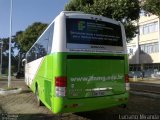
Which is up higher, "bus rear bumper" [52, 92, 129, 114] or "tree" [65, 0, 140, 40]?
"tree" [65, 0, 140, 40]

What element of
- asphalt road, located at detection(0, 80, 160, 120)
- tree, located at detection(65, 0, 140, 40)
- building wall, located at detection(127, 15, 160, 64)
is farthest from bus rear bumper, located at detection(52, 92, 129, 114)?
building wall, located at detection(127, 15, 160, 64)

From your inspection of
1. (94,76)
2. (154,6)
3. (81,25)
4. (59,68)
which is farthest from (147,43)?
(59,68)

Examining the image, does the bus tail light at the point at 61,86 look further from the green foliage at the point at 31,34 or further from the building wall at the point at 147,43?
the building wall at the point at 147,43

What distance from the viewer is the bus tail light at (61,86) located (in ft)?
28.7

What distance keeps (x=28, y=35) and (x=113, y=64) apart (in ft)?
139

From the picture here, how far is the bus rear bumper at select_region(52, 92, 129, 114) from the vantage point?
8.70m

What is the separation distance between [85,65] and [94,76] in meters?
0.46

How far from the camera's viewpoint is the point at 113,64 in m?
9.76

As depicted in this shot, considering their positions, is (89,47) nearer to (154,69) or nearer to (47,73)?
(47,73)

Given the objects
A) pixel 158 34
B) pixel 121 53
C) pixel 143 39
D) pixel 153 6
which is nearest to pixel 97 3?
pixel 153 6

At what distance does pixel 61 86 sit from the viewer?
8750 mm

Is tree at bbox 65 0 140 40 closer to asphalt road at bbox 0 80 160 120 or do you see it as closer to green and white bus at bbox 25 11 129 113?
asphalt road at bbox 0 80 160 120

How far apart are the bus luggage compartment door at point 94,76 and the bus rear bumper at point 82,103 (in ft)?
0.47

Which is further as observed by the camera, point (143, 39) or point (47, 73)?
point (143, 39)
